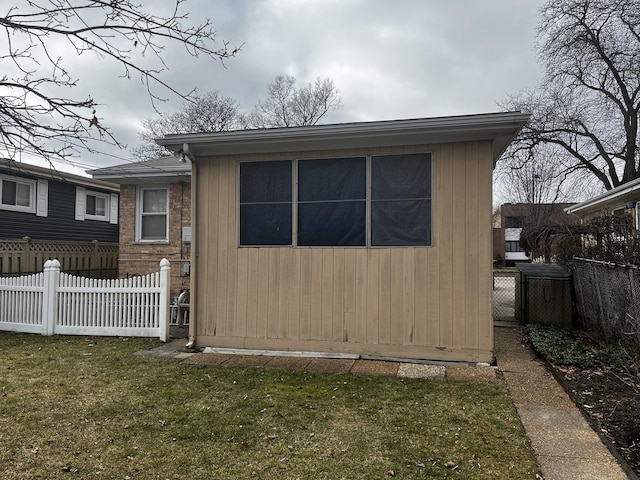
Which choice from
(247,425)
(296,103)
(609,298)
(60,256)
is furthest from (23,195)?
(296,103)

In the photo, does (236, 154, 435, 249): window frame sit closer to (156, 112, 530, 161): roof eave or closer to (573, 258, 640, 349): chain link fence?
(156, 112, 530, 161): roof eave

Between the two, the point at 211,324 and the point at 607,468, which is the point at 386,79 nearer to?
the point at 211,324

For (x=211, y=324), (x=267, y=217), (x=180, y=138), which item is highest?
(x=180, y=138)

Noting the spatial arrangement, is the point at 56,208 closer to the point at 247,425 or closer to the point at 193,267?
the point at 193,267

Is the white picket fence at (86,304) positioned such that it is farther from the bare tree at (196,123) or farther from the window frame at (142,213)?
the bare tree at (196,123)

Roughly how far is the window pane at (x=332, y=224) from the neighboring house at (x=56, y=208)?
8.36 meters

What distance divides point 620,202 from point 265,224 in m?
13.0

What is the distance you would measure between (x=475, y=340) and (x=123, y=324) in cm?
560

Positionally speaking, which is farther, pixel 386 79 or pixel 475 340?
pixel 386 79

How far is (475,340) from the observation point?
18.1ft

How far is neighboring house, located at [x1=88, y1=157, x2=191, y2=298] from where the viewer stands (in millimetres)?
9695

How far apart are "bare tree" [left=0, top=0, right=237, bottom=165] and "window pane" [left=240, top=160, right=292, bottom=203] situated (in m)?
3.22

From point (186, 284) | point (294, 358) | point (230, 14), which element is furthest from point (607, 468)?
point (186, 284)

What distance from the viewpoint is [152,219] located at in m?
10.2
